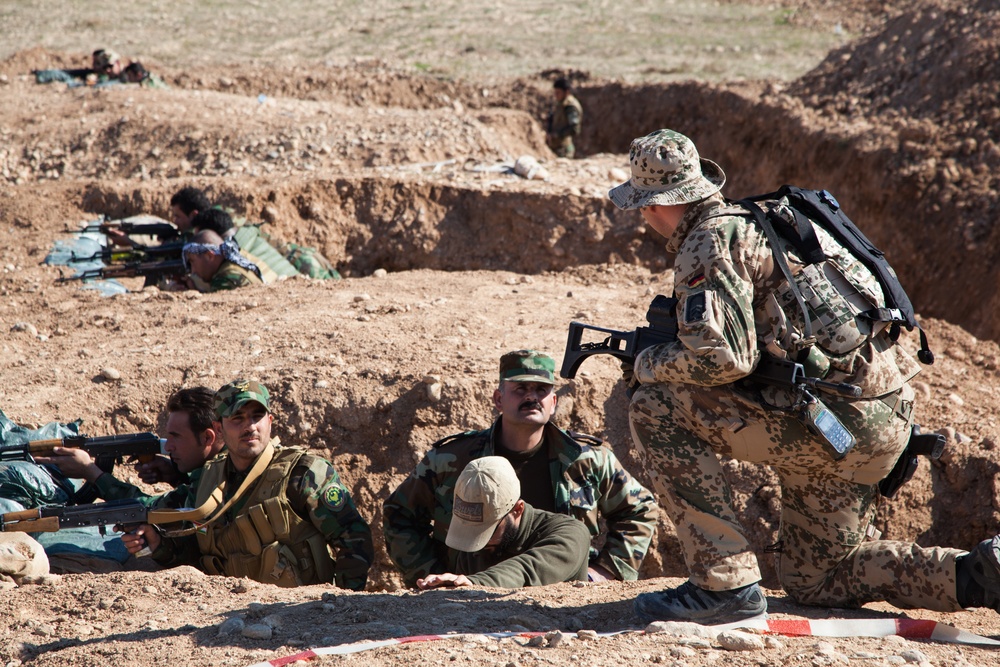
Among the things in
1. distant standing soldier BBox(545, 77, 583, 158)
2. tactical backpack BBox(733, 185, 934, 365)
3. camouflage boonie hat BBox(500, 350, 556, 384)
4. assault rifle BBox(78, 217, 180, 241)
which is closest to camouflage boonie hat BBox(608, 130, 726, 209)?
tactical backpack BBox(733, 185, 934, 365)

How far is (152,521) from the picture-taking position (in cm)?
396

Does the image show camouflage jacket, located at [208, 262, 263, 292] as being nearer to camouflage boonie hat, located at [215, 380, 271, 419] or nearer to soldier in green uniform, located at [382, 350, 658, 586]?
camouflage boonie hat, located at [215, 380, 271, 419]

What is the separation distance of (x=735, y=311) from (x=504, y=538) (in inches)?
60.9

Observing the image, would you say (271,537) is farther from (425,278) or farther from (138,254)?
(138,254)

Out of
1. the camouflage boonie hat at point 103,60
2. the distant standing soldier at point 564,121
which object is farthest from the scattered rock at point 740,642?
the camouflage boonie hat at point 103,60

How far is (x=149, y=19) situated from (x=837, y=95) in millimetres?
14415

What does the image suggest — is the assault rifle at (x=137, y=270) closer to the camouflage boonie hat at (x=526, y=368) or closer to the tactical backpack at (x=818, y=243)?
the camouflage boonie hat at (x=526, y=368)

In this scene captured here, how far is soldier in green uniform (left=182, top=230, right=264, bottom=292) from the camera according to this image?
7.45 meters

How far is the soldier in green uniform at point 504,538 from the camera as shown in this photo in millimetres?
3604

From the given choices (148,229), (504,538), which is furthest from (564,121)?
(504,538)

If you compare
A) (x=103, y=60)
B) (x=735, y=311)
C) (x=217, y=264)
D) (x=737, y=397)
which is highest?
(x=735, y=311)

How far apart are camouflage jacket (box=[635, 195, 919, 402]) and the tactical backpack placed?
3cm

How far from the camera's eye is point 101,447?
4.41 m

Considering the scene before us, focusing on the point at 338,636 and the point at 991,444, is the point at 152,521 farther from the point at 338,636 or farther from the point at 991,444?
the point at 991,444
